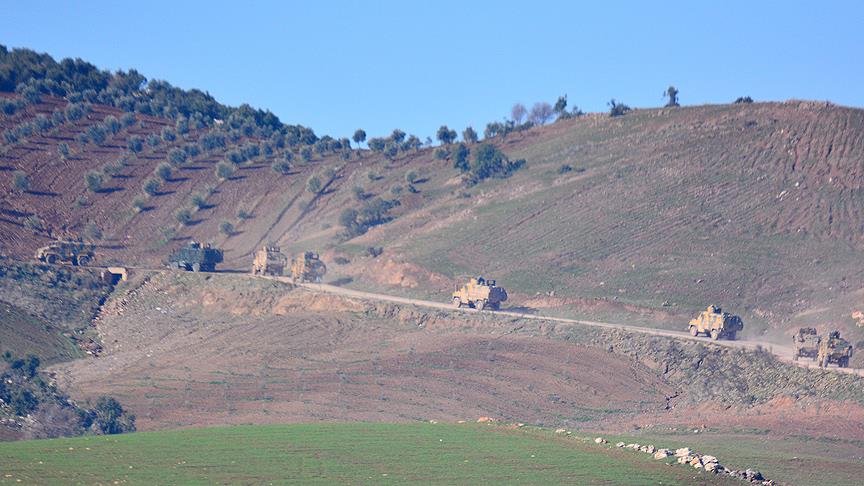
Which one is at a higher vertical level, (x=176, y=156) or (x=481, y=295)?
(x=176, y=156)

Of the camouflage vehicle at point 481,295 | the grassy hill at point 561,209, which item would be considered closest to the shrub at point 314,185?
the grassy hill at point 561,209

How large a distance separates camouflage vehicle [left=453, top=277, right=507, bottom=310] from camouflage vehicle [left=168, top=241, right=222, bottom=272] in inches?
876

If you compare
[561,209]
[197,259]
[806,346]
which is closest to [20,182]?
[197,259]

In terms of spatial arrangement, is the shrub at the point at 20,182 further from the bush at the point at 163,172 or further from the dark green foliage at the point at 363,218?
the dark green foliage at the point at 363,218

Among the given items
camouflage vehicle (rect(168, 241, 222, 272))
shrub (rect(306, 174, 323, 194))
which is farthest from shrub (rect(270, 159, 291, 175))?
camouflage vehicle (rect(168, 241, 222, 272))

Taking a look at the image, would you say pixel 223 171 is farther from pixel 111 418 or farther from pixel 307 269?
pixel 111 418

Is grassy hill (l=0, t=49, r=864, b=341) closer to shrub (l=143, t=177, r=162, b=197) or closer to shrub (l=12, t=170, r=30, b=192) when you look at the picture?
shrub (l=143, t=177, r=162, b=197)

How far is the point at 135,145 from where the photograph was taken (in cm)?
10731

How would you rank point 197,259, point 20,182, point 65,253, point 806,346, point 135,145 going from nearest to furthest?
1. point 806,346
2. point 197,259
3. point 65,253
4. point 20,182
5. point 135,145

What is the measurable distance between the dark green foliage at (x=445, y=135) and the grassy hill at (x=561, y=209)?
2.13m

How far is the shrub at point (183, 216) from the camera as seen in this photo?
314 ft

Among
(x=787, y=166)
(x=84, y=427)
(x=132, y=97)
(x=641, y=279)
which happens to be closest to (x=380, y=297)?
(x=641, y=279)

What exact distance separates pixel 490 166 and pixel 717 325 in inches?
1862

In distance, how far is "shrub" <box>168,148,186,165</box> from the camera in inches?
4174
